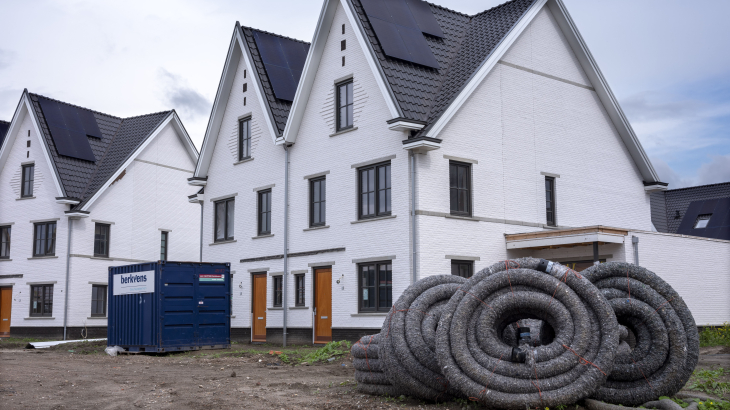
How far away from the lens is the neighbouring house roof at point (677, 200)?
42.0 metres

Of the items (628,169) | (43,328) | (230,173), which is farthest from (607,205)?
(43,328)

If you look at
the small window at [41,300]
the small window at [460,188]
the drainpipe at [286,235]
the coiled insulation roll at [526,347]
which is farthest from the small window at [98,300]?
the coiled insulation roll at [526,347]

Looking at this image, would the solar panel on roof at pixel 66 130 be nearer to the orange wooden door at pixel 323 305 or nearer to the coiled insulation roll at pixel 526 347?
the orange wooden door at pixel 323 305

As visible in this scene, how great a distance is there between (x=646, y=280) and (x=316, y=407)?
5047 millimetres

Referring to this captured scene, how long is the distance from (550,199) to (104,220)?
66.8 ft

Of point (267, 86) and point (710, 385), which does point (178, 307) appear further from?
point (710, 385)

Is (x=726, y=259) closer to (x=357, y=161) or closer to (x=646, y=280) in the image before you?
(x=357, y=161)

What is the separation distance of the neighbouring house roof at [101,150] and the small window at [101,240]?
5.35 ft

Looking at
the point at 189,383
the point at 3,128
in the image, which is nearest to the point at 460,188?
the point at 189,383

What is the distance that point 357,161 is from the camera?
21.5 metres

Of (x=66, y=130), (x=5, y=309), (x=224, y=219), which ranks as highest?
(x=66, y=130)

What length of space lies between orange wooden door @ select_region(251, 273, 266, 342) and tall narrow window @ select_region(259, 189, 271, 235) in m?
1.58

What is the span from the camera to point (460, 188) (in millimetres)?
20500

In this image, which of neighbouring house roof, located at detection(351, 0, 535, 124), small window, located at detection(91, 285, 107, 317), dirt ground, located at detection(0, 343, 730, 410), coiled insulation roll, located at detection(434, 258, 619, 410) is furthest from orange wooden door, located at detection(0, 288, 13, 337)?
coiled insulation roll, located at detection(434, 258, 619, 410)
